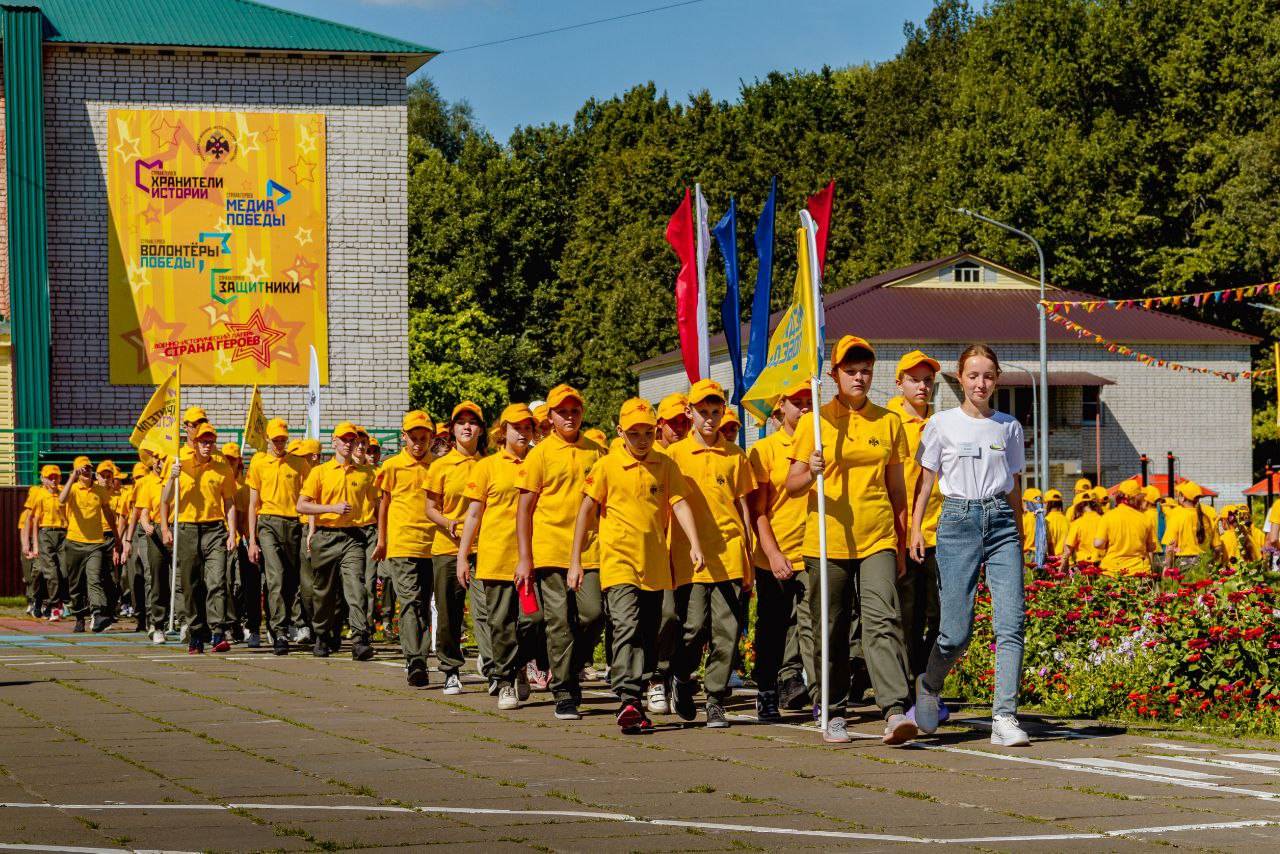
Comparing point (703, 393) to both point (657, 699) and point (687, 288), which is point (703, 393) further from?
point (687, 288)

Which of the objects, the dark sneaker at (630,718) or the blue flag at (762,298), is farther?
the blue flag at (762,298)

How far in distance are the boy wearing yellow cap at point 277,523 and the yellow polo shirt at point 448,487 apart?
4.02 metres

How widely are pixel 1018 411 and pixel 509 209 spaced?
2031cm

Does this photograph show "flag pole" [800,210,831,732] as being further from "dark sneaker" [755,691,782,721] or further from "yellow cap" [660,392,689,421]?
"yellow cap" [660,392,689,421]

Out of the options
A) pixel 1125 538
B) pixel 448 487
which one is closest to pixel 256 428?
pixel 448 487

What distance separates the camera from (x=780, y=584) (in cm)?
1194

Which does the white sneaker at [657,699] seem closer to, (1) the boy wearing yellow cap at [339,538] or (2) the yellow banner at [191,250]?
(1) the boy wearing yellow cap at [339,538]

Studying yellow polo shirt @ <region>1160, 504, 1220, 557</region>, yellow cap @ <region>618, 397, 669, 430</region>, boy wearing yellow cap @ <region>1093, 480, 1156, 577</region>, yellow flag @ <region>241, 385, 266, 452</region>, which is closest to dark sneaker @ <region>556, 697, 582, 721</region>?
yellow cap @ <region>618, 397, 669, 430</region>

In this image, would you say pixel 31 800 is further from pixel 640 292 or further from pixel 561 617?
pixel 640 292

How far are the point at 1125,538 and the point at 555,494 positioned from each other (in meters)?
10.6

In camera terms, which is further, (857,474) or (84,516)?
(84,516)

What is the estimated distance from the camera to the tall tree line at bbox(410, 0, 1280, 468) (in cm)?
6297

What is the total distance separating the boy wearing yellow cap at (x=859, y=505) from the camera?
10.2m

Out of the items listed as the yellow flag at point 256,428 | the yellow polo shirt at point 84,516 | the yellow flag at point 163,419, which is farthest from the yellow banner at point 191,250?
the yellow flag at point 163,419
